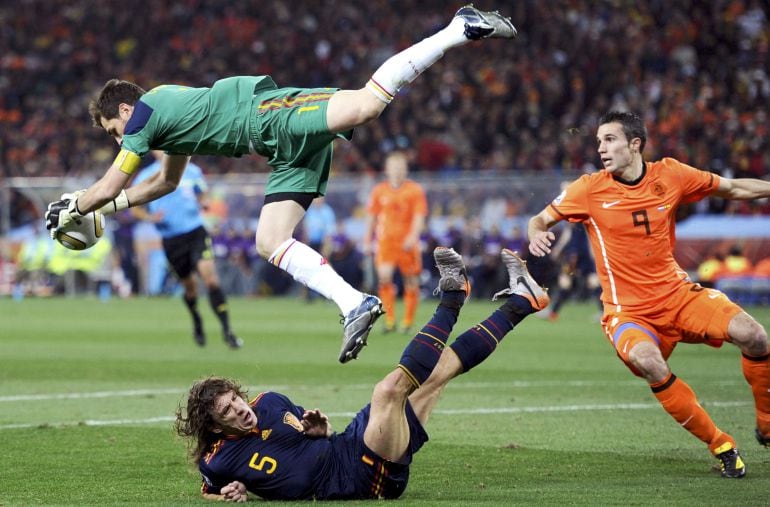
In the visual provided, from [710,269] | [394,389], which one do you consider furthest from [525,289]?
[710,269]

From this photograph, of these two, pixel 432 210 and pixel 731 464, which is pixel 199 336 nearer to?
pixel 731 464

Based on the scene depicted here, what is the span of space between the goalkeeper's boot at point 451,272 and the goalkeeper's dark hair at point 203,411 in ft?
4.33

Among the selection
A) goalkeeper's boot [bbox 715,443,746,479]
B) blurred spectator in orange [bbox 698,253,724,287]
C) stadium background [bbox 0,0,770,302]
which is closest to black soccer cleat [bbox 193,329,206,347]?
goalkeeper's boot [bbox 715,443,746,479]

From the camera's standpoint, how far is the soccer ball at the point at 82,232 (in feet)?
25.1

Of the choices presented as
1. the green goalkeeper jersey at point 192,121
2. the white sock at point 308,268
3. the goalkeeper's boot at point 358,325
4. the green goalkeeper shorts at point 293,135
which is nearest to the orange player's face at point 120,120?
the green goalkeeper jersey at point 192,121

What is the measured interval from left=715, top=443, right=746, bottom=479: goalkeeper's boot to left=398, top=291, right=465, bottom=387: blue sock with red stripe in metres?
1.69

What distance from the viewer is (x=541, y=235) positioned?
7.52 meters

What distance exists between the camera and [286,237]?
7461 millimetres

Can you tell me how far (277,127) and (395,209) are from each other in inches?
454

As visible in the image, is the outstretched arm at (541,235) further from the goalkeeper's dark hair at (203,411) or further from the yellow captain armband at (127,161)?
the yellow captain armband at (127,161)

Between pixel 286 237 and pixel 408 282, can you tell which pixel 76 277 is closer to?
pixel 408 282

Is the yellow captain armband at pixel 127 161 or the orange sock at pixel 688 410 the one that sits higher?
the yellow captain armband at pixel 127 161

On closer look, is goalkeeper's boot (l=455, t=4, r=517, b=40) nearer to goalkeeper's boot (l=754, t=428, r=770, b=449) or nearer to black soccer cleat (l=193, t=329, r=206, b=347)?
goalkeeper's boot (l=754, t=428, r=770, b=449)

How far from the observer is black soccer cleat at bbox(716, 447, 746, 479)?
670cm
